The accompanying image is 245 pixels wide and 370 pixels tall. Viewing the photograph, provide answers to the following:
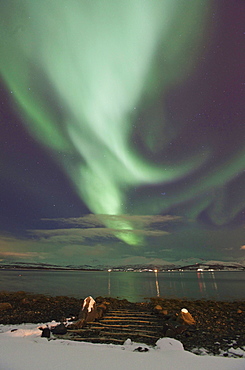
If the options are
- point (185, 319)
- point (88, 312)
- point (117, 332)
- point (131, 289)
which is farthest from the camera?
point (131, 289)

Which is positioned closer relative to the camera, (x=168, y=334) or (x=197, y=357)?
(x=197, y=357)

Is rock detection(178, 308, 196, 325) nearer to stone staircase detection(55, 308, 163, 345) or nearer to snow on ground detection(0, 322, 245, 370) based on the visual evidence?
stone staircase detection(55, 308, 163, 345)

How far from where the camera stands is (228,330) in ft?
40.9

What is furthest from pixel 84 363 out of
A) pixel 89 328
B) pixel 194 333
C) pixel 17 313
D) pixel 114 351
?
pixel 17 313

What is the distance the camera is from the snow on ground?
705cm

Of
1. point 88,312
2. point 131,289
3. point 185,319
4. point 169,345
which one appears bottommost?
point 169,345

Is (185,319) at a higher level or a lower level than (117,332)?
higher

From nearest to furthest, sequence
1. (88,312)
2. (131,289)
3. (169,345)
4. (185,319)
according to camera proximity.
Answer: (169,345) < (185,319) < (88,312) < (131,289)

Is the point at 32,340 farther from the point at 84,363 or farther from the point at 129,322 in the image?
the point at 129,322

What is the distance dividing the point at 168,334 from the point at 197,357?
326 centimetres

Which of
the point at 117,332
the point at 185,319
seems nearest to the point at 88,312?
the point at 117,332

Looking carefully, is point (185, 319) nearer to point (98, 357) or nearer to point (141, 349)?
point (141, 349)

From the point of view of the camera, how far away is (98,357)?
25.3 ft

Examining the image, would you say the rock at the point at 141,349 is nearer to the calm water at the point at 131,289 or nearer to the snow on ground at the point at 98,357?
the snow on ground at the point at 98,357
